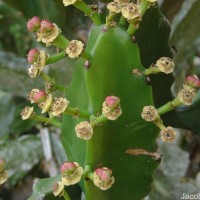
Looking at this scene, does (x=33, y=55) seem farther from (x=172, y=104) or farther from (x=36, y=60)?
(x=172, y=104)

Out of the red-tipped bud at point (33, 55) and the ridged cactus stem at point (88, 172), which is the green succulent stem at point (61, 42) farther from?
the ridged cactus stem at point (88, 172)

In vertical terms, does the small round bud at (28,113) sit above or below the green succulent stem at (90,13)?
below

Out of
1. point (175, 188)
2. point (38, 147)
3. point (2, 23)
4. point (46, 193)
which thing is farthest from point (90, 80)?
point (2, 23)

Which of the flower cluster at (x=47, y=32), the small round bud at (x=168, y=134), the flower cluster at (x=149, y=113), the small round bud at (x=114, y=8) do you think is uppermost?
the small round bud at (x=114, y=8)

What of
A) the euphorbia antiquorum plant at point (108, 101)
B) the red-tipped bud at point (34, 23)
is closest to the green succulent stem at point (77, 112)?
the euphorbia antiquorum plant at point (108, 101)

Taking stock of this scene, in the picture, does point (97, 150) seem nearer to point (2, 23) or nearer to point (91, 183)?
point (91, 183)

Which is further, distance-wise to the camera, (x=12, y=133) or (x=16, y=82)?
(x=12, y=133)
